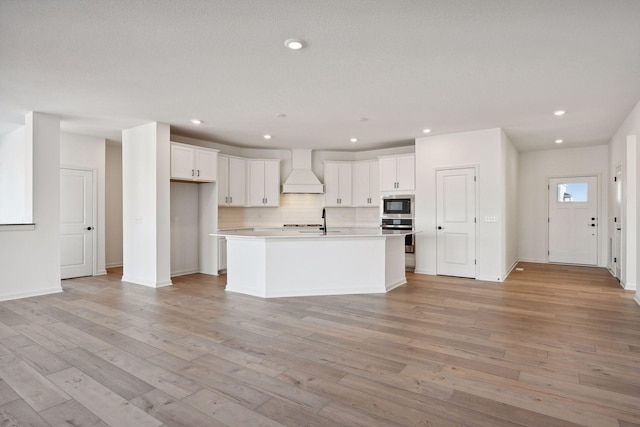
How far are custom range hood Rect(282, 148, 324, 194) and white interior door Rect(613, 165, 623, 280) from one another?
213 inches

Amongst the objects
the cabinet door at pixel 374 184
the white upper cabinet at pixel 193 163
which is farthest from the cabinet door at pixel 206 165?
the cabinet door at pixel 374 184

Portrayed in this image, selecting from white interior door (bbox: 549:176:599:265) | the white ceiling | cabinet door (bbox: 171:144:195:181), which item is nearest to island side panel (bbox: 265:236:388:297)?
the white ceiling

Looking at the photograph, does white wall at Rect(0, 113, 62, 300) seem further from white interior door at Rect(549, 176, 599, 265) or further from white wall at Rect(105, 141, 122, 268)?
white interior door at Rect(549, 176, 599, 265)

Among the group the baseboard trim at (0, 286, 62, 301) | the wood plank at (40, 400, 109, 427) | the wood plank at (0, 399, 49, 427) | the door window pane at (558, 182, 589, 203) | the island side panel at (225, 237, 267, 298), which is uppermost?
the door window pane at (558, 182, 589, 203)

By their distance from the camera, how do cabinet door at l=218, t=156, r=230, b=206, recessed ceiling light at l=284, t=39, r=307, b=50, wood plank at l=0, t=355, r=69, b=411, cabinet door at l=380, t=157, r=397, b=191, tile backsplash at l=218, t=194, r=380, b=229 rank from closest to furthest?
wood plank at l=0, t=355, r=69, b=411, recessed ceiling light at l=284, t=39, r=307, b=50, cabinet door at l=218, t=156, r=230, b=206, cabinet door at l=380, t=157, r=397, b=191, tile backsplash at l=218, t=194, r=380, b=229

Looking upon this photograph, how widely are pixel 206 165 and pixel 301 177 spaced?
84.4 inches

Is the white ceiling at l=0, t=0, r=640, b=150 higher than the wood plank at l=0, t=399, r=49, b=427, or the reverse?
the white ceiling at l=0, t=0, r=640, b=150

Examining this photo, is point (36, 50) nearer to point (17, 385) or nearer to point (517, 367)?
point (17, 385)

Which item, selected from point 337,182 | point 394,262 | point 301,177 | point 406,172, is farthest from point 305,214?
point 394,262

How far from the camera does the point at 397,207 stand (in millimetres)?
7312

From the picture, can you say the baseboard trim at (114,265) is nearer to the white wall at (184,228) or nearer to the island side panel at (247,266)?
the white wall at (184,228)

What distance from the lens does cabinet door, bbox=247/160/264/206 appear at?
7.71m

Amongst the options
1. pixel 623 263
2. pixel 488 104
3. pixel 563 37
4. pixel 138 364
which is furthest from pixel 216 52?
pixel 623 263

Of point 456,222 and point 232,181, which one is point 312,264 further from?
point 232,181
